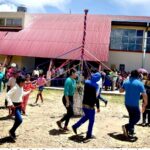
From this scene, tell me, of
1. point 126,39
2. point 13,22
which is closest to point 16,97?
point 126,39

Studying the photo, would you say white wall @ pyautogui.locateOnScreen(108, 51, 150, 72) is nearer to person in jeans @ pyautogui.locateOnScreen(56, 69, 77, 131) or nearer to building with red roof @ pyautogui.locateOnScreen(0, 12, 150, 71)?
building with red roof @ pyautogui.locateOnScreen(0, 12, 150, 71)

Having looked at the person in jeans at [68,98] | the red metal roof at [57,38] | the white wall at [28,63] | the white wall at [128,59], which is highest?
the red metal roof at [57,38]

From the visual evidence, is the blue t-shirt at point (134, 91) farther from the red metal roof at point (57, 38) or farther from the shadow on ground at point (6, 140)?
the red metal roof at point (57, 38)

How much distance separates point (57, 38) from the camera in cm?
2820

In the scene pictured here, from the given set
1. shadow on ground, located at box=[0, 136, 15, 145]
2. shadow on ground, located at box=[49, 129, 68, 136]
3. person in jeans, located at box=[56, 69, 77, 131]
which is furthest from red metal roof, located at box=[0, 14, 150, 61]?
shadow on ground, located at box=[0, 136, 15, 145]

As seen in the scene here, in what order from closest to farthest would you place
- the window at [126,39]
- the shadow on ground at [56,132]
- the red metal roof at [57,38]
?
the shadow on ground at [56,132]
the red metal roof at [57,38]
the window at [126,39]

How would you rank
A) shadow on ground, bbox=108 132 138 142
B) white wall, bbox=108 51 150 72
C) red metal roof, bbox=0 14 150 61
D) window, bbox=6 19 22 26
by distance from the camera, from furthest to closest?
window, bbox=6 19 22 26
white wall, bbox=108 51 150 72
red metal roof, bbox=0 14 150 61
shadow on ground, bbox=108 132 138 142

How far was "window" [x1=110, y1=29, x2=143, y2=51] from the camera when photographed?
28656mm

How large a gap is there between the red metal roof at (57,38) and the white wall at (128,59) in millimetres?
2127

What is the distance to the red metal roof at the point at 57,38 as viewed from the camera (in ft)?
87.6

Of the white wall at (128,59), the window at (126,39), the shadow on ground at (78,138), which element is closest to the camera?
the shadow on ground at (78,138)

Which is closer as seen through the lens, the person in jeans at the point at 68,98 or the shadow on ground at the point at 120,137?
the shadow on ground at the point at 120,137

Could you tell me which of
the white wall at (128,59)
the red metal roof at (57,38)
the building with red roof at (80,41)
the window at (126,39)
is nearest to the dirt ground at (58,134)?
the red metal roof at (57,38)

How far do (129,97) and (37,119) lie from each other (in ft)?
11.5
